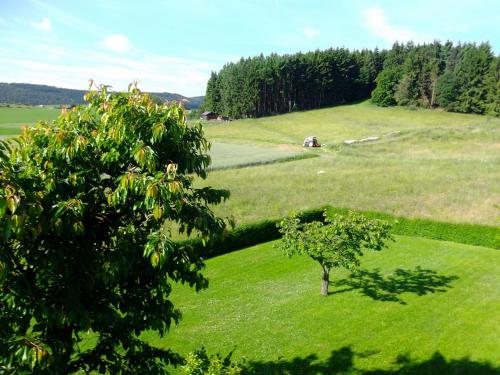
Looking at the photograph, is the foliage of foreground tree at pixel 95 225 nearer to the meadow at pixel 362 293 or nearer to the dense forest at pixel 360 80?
the meadow at pixel 362 293

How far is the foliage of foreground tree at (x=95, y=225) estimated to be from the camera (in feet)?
20.0

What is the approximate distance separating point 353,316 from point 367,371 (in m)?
4.13

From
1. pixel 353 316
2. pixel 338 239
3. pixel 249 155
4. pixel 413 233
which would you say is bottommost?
pixel 353 316

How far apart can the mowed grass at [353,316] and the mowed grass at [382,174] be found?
7.54 meters

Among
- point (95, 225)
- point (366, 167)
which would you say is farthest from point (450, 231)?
point (95, 225)

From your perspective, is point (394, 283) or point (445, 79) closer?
point (394, 283)

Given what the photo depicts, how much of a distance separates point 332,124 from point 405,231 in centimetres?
7225

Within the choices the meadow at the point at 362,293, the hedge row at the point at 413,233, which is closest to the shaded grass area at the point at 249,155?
the meadow at the point at 362,293

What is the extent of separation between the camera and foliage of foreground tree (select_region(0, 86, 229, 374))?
6.09m

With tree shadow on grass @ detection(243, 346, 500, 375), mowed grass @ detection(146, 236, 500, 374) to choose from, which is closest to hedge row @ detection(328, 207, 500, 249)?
mowed grass @ detection(146, 236, 500, 374)

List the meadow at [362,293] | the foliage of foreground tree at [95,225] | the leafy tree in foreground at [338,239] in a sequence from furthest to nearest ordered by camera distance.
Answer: the leafy tree in foreground at [338,239]
the meadow at [362,293]
the foliage of foreground tree at [95,225]

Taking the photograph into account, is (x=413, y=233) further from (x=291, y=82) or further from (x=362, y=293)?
(x=291, y=82)

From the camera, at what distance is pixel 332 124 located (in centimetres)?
10075

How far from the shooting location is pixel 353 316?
1839cm
